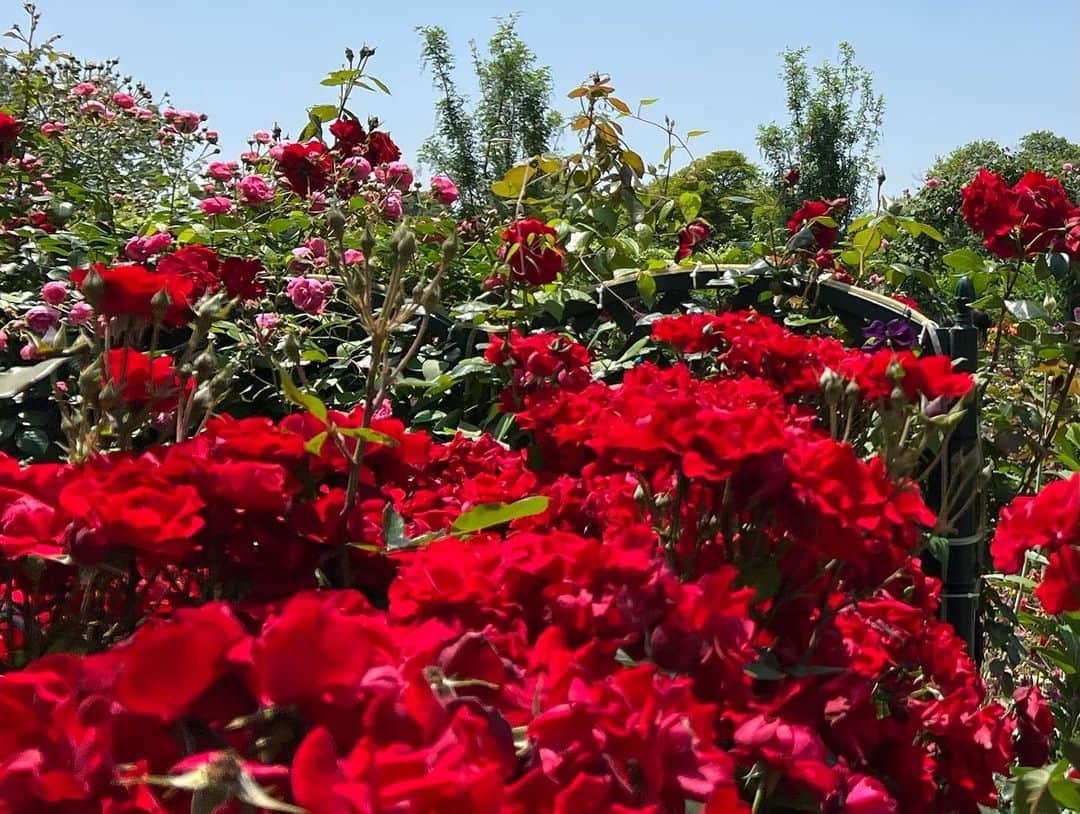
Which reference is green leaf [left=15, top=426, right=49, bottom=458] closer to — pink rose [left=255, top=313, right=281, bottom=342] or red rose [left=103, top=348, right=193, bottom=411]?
pink rose [left=255, top=313, right=281, bottom=342]

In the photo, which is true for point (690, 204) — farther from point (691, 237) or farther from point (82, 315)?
point (82, 315)

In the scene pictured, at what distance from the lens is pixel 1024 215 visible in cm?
228

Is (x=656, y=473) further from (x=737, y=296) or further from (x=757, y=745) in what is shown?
(x=737, y=296)

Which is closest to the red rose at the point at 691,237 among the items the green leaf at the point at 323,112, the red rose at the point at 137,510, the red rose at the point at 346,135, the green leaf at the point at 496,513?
the red rose at the point at 346,135

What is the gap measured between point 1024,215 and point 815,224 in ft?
1.58

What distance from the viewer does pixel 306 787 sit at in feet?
1.17

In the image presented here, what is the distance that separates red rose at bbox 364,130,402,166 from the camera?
98.5 inches

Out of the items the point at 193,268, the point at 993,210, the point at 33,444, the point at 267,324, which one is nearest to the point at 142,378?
the point at 193,268

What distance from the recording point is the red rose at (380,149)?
98.5 inches

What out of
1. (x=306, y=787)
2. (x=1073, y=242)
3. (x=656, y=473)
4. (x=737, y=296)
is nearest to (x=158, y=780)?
(x=306, y=787)

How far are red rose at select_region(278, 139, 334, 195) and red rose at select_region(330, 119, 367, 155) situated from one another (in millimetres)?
147

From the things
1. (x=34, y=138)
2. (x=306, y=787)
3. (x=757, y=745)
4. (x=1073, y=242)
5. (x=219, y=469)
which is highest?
(x=34, y=138)

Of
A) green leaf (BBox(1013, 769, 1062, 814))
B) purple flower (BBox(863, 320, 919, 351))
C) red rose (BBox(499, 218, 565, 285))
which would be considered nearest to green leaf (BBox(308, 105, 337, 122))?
red rose (BBox(499, 218, 565, 285))

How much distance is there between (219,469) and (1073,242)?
2.16m
